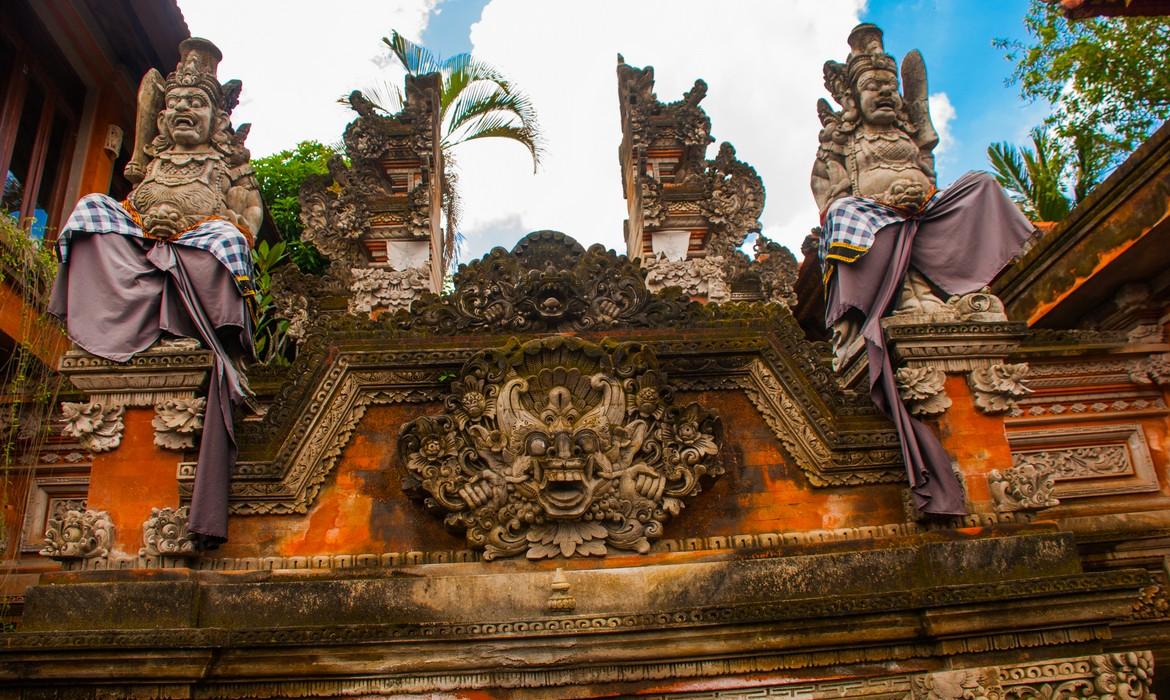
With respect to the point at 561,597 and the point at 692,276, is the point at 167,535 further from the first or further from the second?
the point at 692,276

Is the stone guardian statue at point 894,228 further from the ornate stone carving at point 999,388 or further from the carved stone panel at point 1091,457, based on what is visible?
the carved stone panel at point 1091,457

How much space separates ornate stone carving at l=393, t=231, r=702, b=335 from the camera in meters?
6.89

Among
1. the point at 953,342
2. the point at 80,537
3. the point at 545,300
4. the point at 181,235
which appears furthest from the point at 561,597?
the point at 181,235

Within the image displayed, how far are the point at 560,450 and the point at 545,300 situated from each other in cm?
137

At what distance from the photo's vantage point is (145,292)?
6.49 metres

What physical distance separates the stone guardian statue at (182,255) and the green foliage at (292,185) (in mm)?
9502

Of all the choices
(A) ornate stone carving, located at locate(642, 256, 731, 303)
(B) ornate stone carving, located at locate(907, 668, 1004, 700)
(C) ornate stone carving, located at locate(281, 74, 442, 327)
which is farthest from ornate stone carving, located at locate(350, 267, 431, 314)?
(B) ornate stone carving, located at locate(907, 668, 1004, 700)

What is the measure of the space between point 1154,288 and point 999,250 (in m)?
3.50

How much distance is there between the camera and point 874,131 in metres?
7.43

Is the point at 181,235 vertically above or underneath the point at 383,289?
underneath

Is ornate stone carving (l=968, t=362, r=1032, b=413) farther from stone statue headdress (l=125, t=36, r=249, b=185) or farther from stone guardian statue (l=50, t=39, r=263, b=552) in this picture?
stone statue headdress (l=125, t=36, r=249, b=185)

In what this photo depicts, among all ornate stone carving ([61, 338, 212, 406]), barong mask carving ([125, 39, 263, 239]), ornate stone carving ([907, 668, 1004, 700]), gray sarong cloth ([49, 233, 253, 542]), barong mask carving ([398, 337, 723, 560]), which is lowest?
ornate stone carving ([907, 668, 1004, 700])

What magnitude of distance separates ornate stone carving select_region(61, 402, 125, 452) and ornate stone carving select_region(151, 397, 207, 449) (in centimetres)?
28

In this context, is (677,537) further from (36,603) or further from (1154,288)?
(1154,288)
